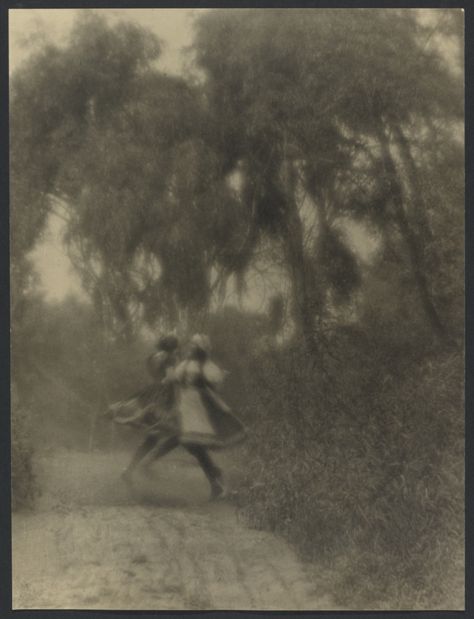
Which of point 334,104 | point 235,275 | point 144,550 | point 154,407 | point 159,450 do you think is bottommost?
point 144,550

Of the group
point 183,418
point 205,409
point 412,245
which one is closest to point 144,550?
point 183,418

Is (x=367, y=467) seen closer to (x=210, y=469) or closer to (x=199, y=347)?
(x=210, y=469)

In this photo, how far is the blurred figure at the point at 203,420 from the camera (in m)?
4.96

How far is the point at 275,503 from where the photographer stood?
494 centimetres

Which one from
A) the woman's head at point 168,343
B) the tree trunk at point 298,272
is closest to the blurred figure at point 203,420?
the woman's head at point 168,343

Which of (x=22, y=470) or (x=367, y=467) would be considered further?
(x=22, y=470)

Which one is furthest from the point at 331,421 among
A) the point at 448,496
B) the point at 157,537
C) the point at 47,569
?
the point at 47,569

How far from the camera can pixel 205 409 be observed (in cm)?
500

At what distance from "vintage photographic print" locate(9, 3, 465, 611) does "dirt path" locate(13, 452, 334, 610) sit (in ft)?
0.06

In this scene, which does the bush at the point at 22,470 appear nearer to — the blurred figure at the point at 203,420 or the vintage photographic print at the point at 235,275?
the vintage photographic print at the point at 235,275

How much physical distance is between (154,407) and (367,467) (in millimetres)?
1430

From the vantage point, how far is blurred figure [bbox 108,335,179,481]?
16.3 ft

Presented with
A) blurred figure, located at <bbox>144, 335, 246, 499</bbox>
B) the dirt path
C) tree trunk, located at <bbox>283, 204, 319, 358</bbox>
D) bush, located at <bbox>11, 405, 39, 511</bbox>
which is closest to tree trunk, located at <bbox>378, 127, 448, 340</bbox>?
tree trunk, located at <bbox>283, 204, 319, 358</bbox>

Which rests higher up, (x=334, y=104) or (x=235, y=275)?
(x=334, y=104)
